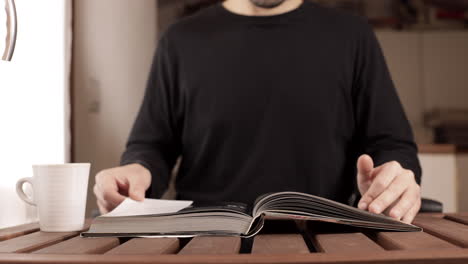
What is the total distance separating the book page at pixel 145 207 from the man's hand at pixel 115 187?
0.02 m

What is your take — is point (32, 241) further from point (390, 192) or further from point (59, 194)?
point (390, 192)

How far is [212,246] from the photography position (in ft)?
1.89

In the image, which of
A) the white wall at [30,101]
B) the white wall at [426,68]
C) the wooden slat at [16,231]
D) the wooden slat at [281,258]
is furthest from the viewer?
the white wall at [426,68]

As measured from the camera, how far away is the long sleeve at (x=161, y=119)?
1375 mm

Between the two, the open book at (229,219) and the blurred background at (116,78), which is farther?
the blurred background at (116,78)

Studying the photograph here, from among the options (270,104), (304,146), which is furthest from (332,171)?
(270,104)

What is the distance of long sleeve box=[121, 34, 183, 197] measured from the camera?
1.38 metres

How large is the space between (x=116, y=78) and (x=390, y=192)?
65.6 inches

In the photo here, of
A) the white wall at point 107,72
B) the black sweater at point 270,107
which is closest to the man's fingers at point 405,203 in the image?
the black sweater at point 270,107

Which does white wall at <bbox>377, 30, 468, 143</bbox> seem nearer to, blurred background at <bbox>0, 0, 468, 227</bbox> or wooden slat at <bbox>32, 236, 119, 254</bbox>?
blurred background at <bbox>0, 0, 468, 227</bbox>

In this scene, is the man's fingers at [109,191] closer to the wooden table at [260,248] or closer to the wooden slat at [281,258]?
the wooden table at [260,248]

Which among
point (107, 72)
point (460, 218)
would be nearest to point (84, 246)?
point (460, 218)

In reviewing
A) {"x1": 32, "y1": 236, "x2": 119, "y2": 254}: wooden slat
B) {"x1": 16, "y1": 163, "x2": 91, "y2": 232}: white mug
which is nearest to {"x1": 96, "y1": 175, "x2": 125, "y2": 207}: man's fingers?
{"x1": 16, "y1": 163, "x2": 91, "y2": 232}: white mug

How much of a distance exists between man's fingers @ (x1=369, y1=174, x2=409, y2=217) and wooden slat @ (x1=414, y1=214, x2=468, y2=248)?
5 centimetres
